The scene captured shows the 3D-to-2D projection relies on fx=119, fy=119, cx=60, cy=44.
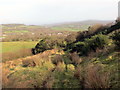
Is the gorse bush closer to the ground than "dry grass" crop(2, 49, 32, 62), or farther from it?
farther from it

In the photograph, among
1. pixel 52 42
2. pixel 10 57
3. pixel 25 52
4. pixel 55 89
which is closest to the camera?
pixel 55 89

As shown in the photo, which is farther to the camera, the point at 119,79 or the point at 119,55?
the point at 119,55

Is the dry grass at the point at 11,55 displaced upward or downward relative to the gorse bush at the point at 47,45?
downward

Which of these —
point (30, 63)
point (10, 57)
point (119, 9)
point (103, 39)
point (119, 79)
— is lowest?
point (10, 57)

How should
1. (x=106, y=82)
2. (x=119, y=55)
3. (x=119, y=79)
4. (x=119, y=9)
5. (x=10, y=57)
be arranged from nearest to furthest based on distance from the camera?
1. (x=106, y=82)
2. (x=119, y=79)
3. (x=119, y=55)
4. (x=119, y=9)
5. (x=10, y=57)

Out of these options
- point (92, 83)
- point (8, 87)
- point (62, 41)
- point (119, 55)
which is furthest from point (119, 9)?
point (62, 41)

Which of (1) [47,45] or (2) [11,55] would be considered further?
(1) [47,45]

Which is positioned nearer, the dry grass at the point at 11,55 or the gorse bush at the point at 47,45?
the dry grass at the point at 11,55

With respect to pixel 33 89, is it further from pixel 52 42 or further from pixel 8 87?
pixel 52 42

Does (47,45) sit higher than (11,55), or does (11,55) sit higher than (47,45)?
(47,45)

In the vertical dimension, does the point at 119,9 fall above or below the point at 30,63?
above

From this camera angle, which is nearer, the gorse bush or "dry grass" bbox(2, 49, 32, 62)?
"dry grass" bbox(2, 49, 32, 62)
